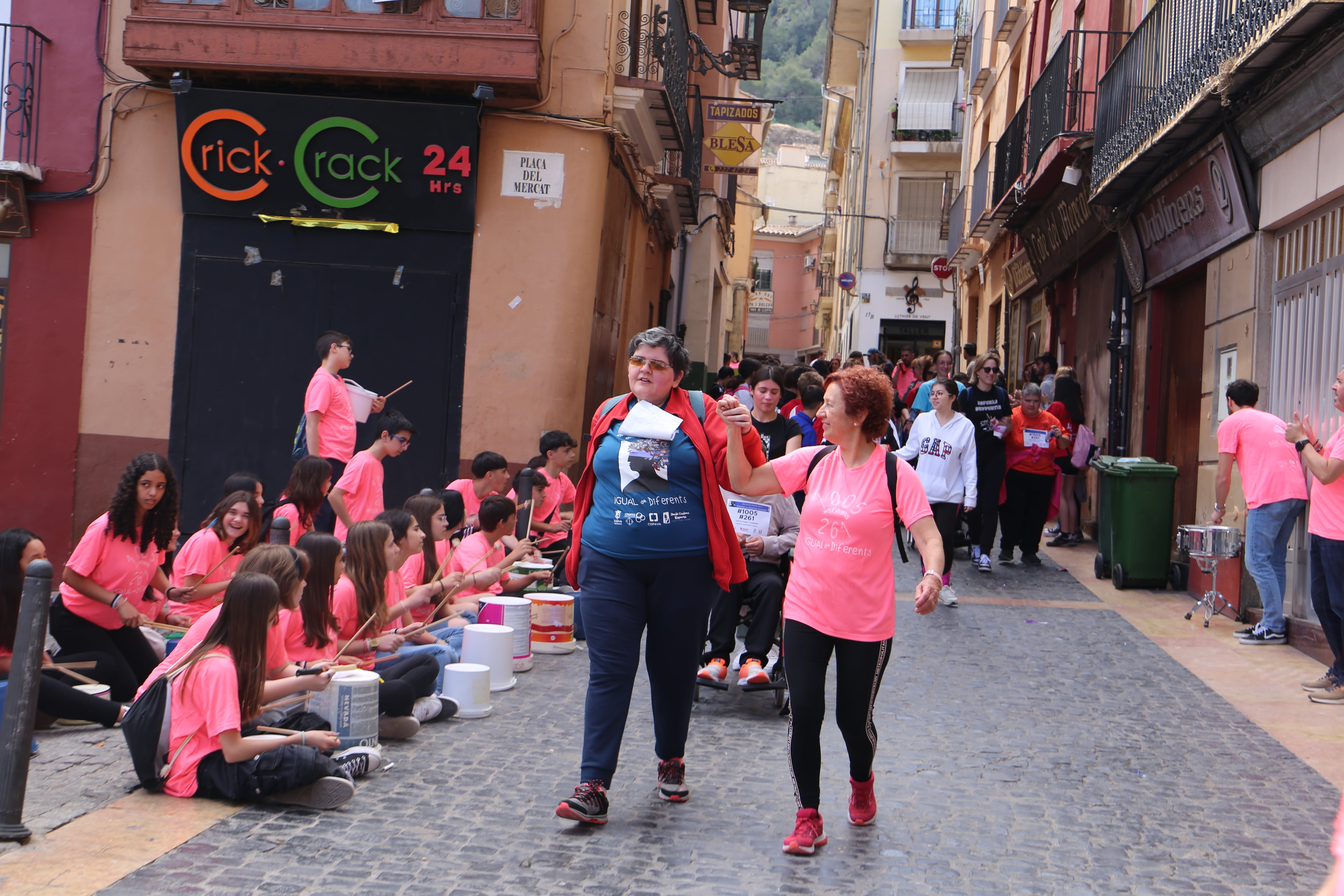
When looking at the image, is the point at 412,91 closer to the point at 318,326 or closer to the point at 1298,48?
the point at 318,326

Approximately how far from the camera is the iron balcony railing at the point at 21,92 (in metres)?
12.5

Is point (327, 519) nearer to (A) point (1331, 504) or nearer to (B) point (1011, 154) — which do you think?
(A) point (1331, 504)

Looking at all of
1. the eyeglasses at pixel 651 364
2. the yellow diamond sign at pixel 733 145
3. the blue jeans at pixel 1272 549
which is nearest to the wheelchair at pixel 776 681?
the eyeglasses at pixel 651 364

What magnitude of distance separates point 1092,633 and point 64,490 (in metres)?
9.99

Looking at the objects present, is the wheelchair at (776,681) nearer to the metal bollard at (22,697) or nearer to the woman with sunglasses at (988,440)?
the metal bollard at (22,697)

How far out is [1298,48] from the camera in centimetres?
843

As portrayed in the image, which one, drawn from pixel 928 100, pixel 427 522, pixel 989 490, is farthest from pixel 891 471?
pixel 928 100

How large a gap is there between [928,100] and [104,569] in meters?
30.1

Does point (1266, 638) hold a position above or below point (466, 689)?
above

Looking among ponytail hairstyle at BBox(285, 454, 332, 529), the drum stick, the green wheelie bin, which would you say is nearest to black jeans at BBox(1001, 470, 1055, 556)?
the green wheelie bin

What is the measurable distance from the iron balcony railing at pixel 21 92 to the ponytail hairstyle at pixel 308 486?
681cm

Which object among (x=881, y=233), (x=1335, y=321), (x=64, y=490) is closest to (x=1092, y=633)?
(x=1335, y=321)

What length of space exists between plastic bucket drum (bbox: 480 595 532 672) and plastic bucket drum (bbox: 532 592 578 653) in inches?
23.2

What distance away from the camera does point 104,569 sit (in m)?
6.50
